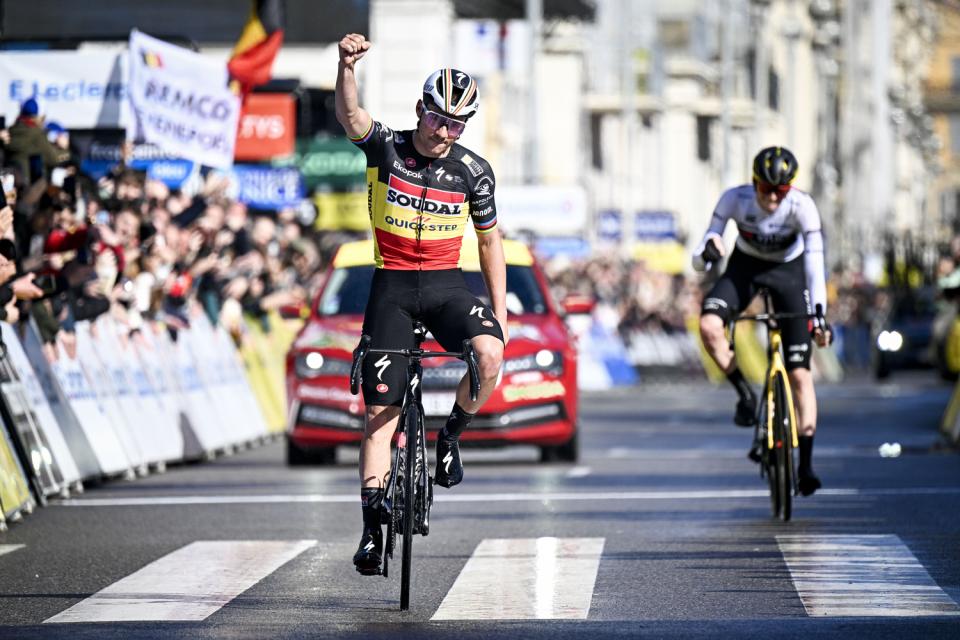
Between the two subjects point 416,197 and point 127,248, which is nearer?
point 416,197

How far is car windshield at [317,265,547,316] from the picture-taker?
63.4 ft

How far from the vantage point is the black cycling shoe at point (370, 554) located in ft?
32.5

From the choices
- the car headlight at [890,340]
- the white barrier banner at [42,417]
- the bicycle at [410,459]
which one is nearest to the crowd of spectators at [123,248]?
the white barrier banner at [42,417]

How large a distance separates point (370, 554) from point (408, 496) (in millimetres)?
348

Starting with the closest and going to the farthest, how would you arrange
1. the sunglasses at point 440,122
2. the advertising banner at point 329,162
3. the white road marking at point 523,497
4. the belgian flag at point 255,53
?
the sunglasses at point 440,122, the white road marking at point 523,497, the belgian flag at point 255,53, the advertising banner at point 329,162

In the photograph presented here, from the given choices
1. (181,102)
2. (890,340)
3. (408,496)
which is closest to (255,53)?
(181,102)

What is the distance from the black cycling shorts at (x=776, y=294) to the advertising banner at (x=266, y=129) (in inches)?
588

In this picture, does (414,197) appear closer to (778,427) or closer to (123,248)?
(778,427)

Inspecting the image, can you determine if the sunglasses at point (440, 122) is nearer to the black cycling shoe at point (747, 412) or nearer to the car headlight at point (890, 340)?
the black cycling shoe at point (747, 412)

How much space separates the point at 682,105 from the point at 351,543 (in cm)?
7692

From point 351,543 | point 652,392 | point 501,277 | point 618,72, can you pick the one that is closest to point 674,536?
point 351,543

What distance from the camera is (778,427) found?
1361cm

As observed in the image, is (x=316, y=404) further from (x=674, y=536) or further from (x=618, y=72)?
(x=618, y=72)

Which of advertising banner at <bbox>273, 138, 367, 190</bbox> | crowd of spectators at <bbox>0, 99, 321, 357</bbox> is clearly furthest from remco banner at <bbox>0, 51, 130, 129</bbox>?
advertising banner at <bbox>273, 138, 367, 190</bbox>
